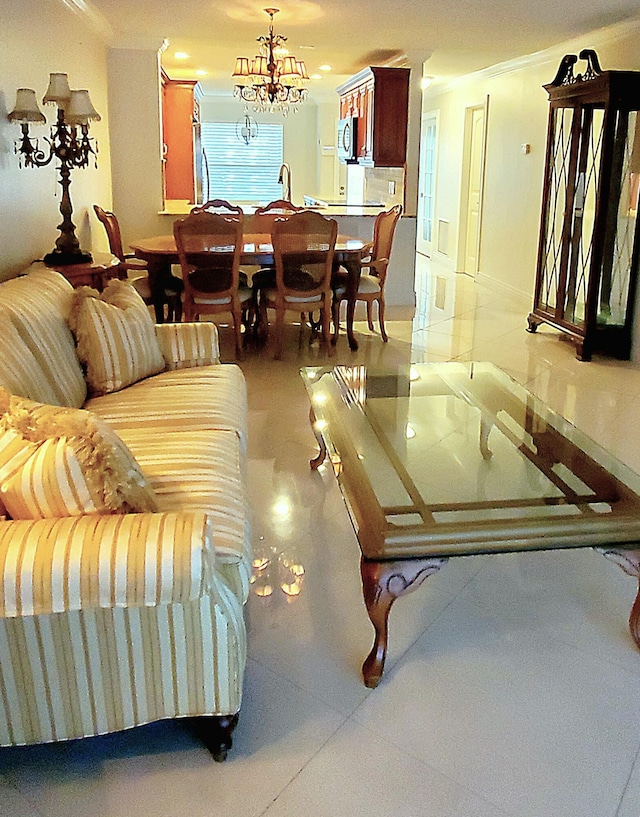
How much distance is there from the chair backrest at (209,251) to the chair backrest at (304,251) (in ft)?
0.91

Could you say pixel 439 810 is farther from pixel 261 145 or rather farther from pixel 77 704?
pixel 261 145

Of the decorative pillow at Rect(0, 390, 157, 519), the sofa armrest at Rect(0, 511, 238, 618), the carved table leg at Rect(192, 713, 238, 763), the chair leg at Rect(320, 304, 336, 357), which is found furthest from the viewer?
the chair leg at Rect(320, 304, 336, 357)

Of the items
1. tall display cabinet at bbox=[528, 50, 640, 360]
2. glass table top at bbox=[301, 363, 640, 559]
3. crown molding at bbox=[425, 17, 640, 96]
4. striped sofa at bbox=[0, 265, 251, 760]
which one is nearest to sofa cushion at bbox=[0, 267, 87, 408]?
striped sofa at bbox=[0, 265, 251, 760]

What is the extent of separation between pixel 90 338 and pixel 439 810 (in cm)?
206

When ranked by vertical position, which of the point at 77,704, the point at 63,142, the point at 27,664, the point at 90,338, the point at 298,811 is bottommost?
the point at 298,811

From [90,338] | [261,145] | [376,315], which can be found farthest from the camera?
[261,145]

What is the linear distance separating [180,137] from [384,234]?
12.2 feet

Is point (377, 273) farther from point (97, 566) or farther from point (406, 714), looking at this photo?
point (97, 566)

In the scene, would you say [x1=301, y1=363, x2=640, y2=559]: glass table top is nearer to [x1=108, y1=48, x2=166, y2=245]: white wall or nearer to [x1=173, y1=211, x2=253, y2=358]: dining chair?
[x1=173, y1=211, x2=253, y2=358]: dining chair

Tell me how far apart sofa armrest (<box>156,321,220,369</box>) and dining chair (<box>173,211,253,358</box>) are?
1.61 meters

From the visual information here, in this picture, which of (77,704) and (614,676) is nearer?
(77,704)

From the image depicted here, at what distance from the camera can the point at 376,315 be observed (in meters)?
6.74

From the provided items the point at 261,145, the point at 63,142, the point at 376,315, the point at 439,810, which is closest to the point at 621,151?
the point at 376,315

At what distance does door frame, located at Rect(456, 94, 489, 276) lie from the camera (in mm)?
8367
